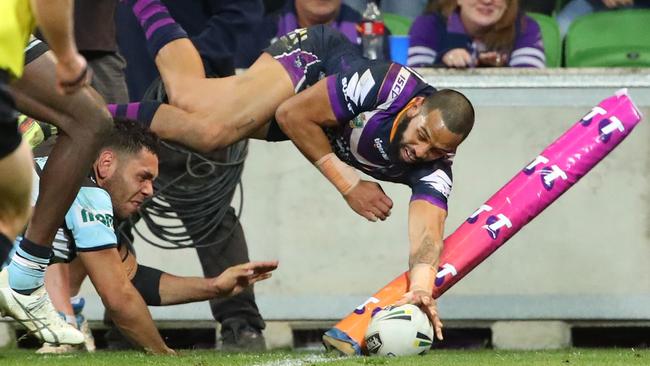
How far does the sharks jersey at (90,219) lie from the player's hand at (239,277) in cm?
51

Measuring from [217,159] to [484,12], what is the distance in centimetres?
180

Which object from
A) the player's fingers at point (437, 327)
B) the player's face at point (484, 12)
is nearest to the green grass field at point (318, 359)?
the player's fingers at point (437, 327)

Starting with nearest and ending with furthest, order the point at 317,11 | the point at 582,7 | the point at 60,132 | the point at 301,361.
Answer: the point at 60,132, the point at 301,361, the point at 317,11, the point at 582,7

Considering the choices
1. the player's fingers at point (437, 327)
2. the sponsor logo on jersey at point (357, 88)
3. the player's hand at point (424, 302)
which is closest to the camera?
the player's fingers at point (437, 327)

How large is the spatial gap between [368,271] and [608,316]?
134cm

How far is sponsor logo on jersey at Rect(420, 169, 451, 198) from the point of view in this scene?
23.3 feet

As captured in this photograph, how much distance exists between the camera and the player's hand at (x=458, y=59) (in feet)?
28.0

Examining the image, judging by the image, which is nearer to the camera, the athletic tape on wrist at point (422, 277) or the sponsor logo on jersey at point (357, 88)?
the athletic tape on wrist at point (422, 277)

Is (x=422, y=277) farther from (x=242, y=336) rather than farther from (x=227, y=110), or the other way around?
(x=242, y=336)

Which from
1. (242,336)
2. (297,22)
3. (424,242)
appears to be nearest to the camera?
(424,242)

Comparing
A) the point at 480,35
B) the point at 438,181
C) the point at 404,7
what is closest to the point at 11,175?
the point at 438,181

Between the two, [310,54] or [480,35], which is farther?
[480,35]

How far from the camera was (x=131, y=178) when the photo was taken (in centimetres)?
702

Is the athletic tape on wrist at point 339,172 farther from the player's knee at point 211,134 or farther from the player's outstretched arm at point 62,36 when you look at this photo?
the player's outstretched arm at point 62,36
